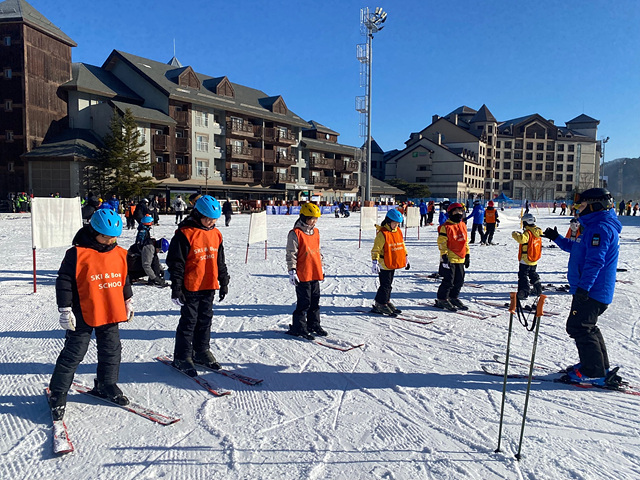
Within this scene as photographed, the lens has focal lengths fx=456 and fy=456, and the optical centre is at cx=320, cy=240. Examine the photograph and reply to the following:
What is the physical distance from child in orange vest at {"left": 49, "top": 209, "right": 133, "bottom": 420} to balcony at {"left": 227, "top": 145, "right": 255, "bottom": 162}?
136ft

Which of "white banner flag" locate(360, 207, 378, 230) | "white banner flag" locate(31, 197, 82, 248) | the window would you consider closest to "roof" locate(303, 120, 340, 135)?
the window

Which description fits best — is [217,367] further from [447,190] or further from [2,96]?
[447,190]

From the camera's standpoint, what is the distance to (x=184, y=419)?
3.49 m

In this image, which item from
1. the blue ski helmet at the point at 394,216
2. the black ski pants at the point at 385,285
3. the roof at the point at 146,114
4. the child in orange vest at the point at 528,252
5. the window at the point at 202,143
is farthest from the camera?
the window at the point at 202,143

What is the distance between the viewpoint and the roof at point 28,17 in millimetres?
32719

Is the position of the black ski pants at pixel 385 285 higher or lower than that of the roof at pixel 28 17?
lower

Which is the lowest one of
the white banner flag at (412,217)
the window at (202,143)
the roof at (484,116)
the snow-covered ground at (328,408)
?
Result: the snow-covered ground at (328,408)

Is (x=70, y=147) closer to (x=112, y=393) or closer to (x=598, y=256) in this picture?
(x=112, y=393)

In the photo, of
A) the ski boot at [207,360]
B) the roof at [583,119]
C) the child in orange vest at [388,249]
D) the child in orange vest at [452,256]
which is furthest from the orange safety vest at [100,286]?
the roof at [583,119]

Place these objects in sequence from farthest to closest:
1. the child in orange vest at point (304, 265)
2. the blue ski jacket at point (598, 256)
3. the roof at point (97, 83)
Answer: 1. the roof at point (97, 83)
2. the child in orange vest at point (304, 265)
3. the blue ski jacket at point (598, 256)

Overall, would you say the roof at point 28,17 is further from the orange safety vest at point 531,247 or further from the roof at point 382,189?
the orange safety vest at point 531,247

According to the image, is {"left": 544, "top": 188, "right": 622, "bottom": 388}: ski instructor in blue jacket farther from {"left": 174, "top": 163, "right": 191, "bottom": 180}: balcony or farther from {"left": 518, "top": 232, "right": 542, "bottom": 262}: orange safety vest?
{"left": 174, "top": 163, "right": 191, "bottom": 180}: balcony

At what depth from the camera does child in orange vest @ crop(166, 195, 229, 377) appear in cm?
420

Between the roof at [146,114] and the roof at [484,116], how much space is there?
59.1 metres
